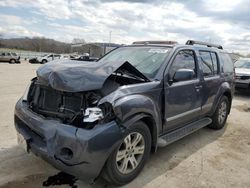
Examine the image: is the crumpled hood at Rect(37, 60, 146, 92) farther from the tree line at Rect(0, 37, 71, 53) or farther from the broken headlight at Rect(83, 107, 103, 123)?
the tree line at Rect(0, 37, 71, 53)

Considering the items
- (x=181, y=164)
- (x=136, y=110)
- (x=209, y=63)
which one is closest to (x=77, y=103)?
(x=136, y=110)

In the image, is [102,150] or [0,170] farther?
[0,170]

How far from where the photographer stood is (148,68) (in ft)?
14.0

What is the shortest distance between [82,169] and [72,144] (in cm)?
29

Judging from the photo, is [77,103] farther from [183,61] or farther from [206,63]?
[206,63]

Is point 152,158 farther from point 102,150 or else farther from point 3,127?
point 3,127

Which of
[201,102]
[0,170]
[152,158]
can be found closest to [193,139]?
[201,102]

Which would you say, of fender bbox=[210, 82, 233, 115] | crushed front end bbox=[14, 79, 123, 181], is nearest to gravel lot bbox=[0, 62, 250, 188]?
crushed front end bbox=[14, 79, 123, 181]

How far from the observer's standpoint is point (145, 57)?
14.9 feet

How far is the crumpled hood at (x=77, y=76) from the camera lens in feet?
10.3

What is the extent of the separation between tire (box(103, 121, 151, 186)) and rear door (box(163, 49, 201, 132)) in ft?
2.19

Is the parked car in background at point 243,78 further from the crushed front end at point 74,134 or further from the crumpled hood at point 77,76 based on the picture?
the crushed front end at point 74,134

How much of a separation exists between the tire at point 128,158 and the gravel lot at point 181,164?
0.18 m

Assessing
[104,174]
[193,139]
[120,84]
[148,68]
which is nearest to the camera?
[104,174]
